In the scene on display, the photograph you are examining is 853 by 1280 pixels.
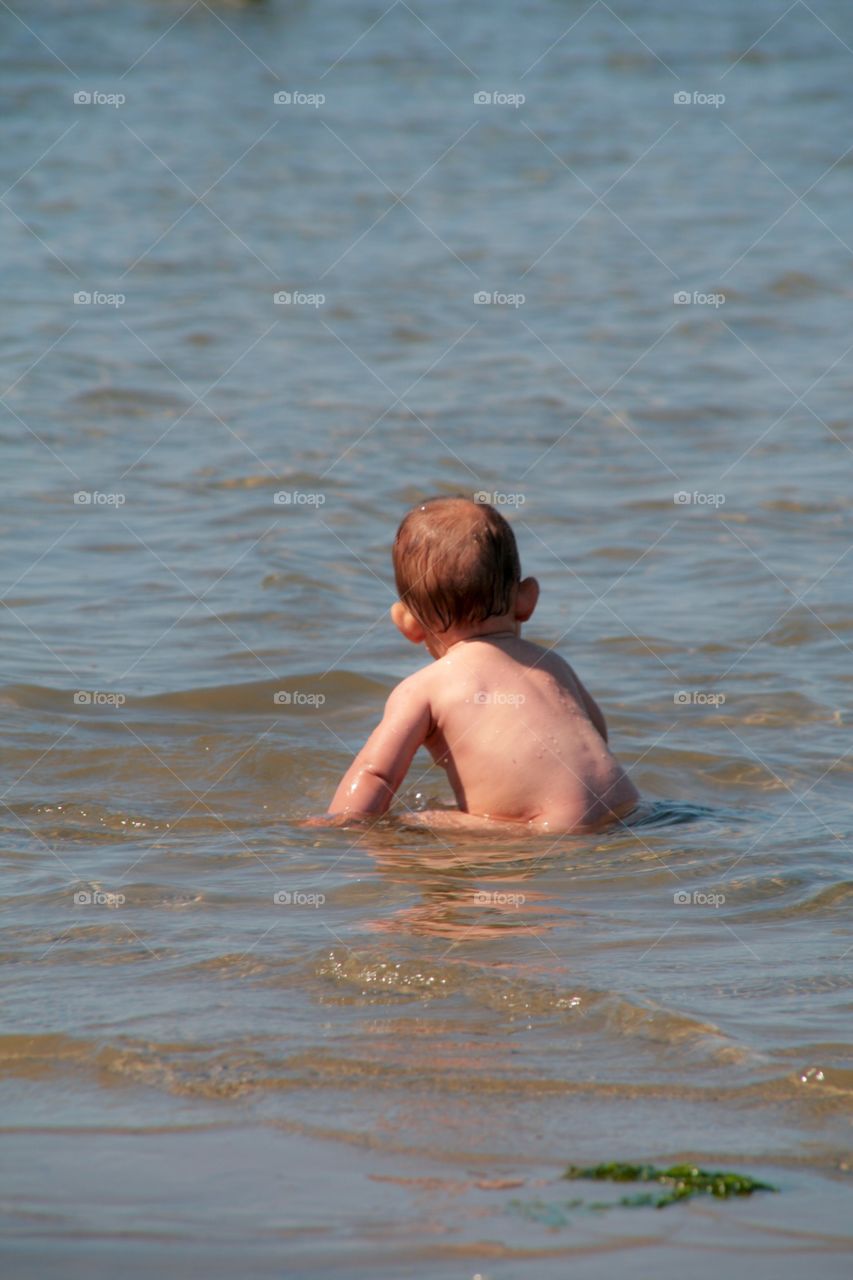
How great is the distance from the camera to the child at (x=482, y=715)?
450 centimetres

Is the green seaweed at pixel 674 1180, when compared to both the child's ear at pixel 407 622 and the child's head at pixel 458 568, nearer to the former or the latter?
the child's head at pixel 458 568

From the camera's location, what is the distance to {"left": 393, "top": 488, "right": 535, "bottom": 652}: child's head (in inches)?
179

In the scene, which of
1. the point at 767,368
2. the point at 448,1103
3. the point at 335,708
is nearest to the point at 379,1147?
the point at 448,1103

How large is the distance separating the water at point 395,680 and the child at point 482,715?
156 mm

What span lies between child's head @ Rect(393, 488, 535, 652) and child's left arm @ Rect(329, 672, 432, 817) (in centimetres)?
22

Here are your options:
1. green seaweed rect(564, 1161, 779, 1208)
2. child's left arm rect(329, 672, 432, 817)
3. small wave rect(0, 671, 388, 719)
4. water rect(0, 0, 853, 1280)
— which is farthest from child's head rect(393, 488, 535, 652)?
green seaweed rect(564, 1161, 779, 1208)

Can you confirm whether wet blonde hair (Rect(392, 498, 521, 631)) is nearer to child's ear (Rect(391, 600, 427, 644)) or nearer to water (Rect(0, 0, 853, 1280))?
child's ear (Rect(391, 600, 427, 644))

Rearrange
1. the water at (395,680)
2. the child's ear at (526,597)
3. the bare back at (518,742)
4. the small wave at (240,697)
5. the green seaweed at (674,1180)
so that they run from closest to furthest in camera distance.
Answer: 1. the green seaweed at (674,1180)
2. the water at (395,680)
3. the bare back at (518,742)
4. the child's ear at (526,597)
5. the small wave at (240,697)

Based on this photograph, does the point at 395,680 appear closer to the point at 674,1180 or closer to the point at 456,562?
the point at 456,562

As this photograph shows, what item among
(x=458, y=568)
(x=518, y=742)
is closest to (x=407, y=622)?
(x=458, y=568)

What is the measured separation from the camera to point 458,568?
4.54 m

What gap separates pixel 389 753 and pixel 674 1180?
225 centimetres

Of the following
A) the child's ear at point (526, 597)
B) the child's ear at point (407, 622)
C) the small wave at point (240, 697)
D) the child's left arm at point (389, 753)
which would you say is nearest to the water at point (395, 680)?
the small wave at point (240, 697)

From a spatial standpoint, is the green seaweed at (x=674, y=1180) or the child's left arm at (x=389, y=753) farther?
the child's left arm at (x=389, y=753)
